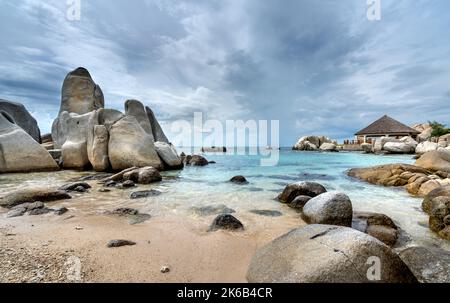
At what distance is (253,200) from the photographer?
6.98m

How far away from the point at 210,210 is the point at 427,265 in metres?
4.10

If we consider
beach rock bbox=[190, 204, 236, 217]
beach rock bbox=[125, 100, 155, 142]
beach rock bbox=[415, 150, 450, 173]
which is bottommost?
beach rock bbox=[190, 204, 236, 217]

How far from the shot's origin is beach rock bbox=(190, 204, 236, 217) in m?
5.43

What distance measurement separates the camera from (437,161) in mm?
11438

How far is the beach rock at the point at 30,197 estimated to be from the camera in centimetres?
544

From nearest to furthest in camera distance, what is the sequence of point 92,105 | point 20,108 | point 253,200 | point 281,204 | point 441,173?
1. point 281,204
2. point 253,200
3. point 441,173
4. point 20,108
5. point 92,105

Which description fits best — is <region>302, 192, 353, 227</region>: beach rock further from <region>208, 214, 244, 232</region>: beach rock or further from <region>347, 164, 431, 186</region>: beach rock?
<region>347, 164, 431, 186</region>: beach rock

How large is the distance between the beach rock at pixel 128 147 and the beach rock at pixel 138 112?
5.63m

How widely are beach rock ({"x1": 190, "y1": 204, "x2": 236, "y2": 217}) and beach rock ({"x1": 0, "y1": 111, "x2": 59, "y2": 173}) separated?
1198 centimetres

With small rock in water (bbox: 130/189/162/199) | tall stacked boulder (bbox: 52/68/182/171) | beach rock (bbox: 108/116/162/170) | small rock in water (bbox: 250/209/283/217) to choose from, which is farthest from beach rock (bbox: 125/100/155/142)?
small rock in water (bbox: 250/209/283/217)
